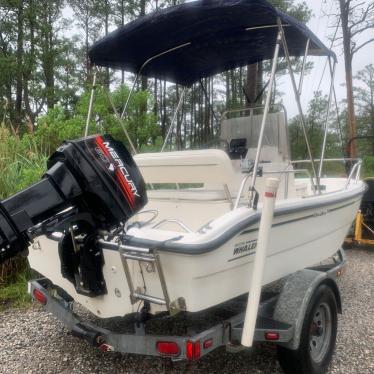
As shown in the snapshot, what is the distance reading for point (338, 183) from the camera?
17.1ft

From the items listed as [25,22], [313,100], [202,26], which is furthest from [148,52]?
[25,22]

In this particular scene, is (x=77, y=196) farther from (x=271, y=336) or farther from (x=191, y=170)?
(x=271, y=336)

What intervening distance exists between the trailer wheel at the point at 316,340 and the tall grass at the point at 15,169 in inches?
121

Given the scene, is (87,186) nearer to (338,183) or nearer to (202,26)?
(202,26)

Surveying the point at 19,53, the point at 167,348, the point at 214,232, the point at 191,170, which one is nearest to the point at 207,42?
the point at 191,170

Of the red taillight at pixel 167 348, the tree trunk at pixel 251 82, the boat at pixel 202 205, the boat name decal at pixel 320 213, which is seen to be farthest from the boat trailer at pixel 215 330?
the tree trunk at pixel 251 82

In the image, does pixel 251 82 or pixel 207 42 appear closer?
pixel 207 42

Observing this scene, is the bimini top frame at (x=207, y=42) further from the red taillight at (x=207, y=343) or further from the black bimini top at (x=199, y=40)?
the red taillight at (x=207, y=343)

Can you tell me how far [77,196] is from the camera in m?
2.21

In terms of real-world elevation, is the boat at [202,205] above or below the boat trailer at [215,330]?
above

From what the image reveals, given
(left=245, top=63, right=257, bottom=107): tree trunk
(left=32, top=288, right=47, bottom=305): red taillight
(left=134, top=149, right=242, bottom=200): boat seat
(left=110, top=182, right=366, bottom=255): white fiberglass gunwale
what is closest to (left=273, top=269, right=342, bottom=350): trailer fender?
(left=110, top=182, right=366, bottom=255): white fiberglass gunwale

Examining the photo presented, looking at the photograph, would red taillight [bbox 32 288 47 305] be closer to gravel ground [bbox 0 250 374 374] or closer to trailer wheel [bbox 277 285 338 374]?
gravel ground [bbox 0 250 374 374]

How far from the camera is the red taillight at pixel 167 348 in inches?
89.6

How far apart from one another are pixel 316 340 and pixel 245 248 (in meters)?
0.98
